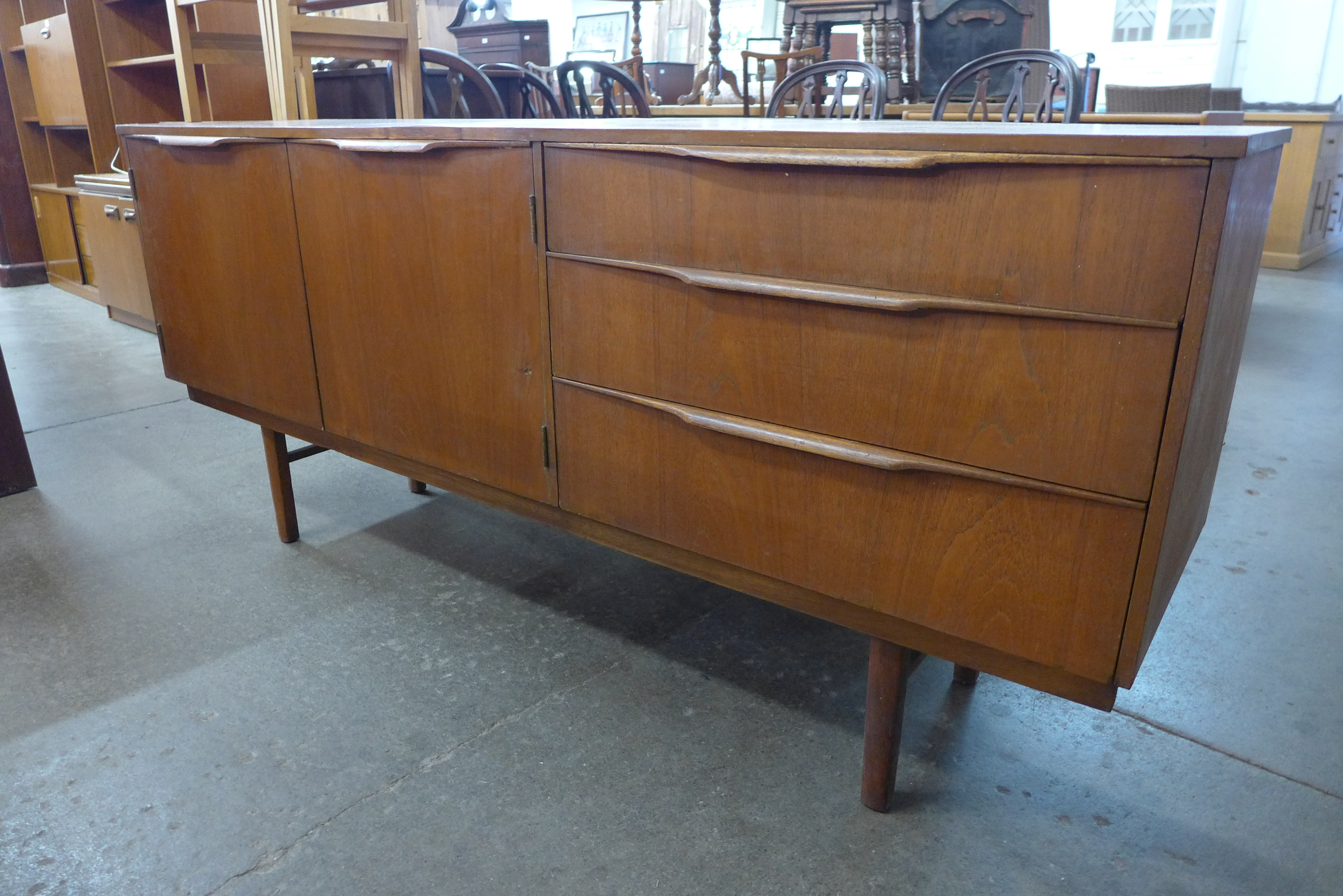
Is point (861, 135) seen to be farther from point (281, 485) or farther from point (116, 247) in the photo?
point (116, 247)

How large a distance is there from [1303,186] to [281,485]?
574 centimetres

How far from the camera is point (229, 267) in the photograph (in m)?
1.75

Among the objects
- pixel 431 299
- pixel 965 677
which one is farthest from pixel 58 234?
pixel 965 677

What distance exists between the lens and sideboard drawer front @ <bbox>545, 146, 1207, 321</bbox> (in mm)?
808

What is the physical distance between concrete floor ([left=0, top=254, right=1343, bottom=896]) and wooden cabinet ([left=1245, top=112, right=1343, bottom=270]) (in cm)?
403

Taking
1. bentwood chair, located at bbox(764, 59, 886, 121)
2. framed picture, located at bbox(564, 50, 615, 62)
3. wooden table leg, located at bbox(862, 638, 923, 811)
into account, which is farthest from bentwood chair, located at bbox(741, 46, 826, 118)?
framed picture, located at bbox(564, 50, 615, 62)

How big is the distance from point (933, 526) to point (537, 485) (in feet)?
2.04

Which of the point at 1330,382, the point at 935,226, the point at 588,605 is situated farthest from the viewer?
the point at 1330,382

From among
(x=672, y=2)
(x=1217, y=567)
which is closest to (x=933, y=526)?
(x=1217, y=567)

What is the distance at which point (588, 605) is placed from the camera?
5.90 feet

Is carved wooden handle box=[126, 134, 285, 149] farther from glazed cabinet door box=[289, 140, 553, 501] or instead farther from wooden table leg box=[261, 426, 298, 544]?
wooden table leg box=[261, 426, 298, 544]

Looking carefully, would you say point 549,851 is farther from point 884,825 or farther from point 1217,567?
point 1217,567

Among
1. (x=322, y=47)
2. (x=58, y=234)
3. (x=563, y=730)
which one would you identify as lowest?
(x=563, y=730)

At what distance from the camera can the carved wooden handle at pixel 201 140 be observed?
1573 millimetres
